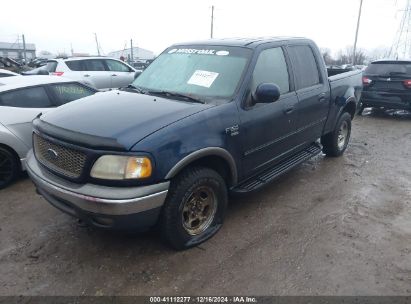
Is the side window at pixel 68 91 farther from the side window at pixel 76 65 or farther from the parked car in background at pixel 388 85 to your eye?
the parked car in background at pixel 388 85

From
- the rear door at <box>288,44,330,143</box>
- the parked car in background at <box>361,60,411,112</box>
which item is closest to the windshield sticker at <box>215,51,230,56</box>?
the rear door at <box>288,44,330,143</box>

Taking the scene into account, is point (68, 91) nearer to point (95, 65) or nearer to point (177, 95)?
point (177, 95)

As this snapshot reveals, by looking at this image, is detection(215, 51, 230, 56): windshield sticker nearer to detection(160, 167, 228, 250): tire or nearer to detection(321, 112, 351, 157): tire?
detection(160, 167, 228, 250): tire

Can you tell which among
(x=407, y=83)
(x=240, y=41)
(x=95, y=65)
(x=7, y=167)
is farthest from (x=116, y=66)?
(x=240, y=41)

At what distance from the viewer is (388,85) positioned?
9.69m

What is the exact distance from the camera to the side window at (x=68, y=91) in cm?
577

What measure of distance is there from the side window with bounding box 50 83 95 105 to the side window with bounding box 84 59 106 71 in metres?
6.46

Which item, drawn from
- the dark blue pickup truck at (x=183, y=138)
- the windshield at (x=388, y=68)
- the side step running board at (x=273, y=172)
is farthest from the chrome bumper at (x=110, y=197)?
the windshield at (x=388, y=68)

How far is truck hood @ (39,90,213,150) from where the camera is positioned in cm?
301

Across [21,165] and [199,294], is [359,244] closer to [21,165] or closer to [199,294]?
[199,294]

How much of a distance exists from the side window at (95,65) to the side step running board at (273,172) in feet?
29.6

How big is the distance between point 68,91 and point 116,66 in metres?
7.23

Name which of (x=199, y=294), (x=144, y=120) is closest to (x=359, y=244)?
(x=199, y=294)

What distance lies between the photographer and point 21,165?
5.20m
